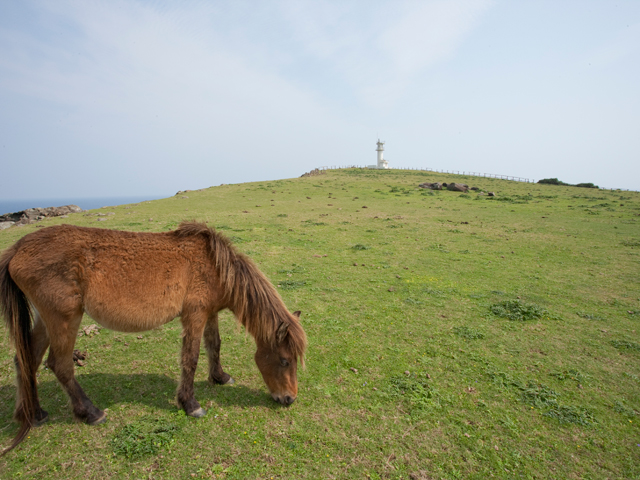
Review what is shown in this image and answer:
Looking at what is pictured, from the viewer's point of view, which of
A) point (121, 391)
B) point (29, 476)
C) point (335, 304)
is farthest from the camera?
point (335, 304)

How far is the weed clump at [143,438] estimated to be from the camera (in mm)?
3422

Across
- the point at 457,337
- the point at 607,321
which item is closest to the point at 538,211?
the point at 607,321

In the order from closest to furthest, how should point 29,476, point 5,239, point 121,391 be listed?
point 29,476, point 121,391, point 5,239

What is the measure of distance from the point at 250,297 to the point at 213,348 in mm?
1012

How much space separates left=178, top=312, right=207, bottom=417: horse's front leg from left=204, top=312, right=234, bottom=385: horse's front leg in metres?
0.44

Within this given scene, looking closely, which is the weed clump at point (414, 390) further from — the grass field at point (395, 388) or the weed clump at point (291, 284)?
the weed clump at point (291, 284)

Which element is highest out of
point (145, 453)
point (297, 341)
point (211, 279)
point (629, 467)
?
point (211, 279)

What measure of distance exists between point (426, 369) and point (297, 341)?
7.79ft

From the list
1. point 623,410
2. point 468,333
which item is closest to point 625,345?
point 623,410

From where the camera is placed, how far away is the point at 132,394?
4.36 m

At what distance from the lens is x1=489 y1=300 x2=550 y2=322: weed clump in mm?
6852

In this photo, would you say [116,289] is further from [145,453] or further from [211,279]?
[145,453]

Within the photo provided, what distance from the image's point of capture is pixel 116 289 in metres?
3.67

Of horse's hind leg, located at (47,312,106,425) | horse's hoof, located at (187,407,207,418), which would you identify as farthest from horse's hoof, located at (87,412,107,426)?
horse's hoof, located at (187,407,207,418)
